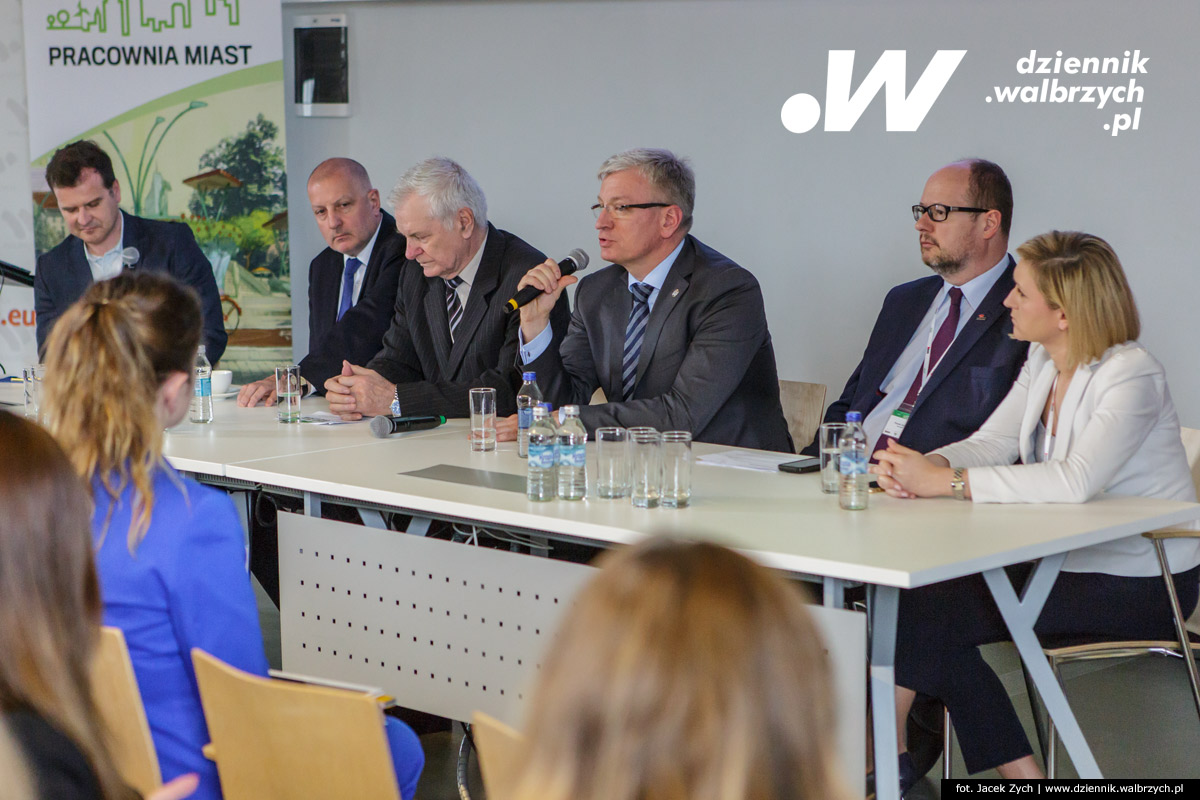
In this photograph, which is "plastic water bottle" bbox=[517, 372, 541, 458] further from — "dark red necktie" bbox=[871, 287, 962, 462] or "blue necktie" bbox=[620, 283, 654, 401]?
"dark red necktie" bbox=[871, 287, 962, 462]

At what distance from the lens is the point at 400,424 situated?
128 inches

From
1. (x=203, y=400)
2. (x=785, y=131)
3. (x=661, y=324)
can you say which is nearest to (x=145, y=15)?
(x=203, y=400)

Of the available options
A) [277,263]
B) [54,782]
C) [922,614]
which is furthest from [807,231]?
[54,782]

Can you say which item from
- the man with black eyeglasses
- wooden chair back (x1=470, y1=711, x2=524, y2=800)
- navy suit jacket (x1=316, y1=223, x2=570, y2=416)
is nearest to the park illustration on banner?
navy suit jacket (x1=316, y1=223, x2=570, y2=416)

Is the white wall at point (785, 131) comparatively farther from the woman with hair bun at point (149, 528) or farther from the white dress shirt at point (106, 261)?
the woman with hair bun at point (149, 528)

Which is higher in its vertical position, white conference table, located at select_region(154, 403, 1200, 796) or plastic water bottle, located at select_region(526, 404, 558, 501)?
plastic water bottle, located at select_region(526, 404, 558, 501)

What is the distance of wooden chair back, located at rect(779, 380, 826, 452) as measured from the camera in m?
4.06

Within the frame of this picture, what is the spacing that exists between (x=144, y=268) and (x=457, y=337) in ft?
6.62

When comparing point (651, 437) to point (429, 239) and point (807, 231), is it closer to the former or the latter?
point (429, 239)

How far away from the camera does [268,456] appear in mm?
2895

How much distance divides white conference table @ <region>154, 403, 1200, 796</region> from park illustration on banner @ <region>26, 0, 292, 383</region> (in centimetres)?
262

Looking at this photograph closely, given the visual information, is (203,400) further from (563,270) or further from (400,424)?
(563,270)

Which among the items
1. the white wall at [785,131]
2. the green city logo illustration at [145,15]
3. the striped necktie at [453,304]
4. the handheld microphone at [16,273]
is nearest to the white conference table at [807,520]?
the striped necktie at [453,304]

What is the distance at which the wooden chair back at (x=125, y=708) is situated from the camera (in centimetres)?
Result: 150
